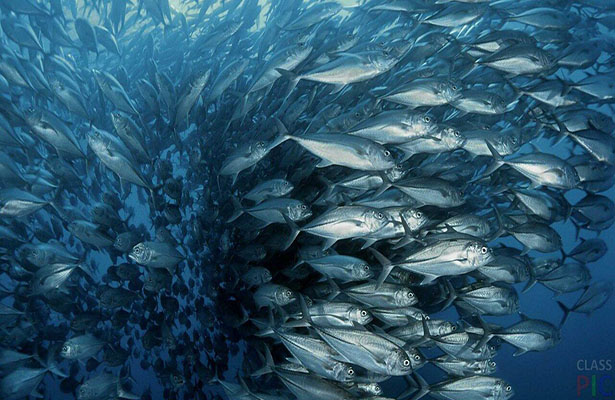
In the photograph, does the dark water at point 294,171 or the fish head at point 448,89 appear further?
the dark water at point 294,171

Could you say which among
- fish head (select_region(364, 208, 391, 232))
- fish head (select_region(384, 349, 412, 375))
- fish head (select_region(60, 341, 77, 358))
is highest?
fish head (select_region(364, 208, 391, 232))

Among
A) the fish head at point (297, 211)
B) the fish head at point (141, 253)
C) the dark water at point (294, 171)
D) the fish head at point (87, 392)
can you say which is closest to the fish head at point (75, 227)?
the dark water at point (294, 171)

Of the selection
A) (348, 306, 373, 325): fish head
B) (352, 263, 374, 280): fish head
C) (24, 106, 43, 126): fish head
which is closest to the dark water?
(24, 106, 43, 126): fish head

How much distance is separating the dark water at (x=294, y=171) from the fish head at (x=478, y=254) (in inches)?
1.0

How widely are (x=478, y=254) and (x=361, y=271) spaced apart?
3.46 feet

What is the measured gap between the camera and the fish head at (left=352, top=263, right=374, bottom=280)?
3.90m

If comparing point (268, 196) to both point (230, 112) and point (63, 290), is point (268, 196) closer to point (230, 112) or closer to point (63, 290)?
point (230, 112)

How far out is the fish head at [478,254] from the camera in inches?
134

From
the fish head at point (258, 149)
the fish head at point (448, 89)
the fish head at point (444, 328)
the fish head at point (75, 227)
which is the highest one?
the fish head at point (448, 89)

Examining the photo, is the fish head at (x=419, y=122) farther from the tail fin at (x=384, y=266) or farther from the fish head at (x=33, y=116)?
the fish head at (x=33, y=116)

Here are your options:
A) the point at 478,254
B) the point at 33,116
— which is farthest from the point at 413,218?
the point at 33,116

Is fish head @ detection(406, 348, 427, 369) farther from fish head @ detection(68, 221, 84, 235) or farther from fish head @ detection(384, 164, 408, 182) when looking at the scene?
fish head @ detection(68, 221, 84, 235)

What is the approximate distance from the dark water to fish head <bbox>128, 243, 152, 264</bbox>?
0.07 ft

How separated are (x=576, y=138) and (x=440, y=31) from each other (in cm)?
194
